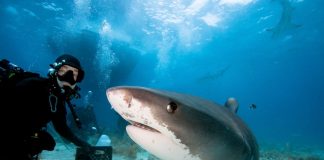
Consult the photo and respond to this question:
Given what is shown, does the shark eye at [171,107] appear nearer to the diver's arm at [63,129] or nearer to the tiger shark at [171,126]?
the tiger shark at [171,126]

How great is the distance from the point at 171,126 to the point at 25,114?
6.08 ft

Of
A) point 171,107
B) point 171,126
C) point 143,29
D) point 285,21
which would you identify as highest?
point 285,21

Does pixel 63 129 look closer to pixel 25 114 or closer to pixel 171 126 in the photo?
pixel 25 114

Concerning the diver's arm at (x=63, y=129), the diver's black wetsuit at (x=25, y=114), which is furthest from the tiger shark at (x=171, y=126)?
the diver's arm at (x=63, y=129)

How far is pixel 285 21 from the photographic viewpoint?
29.8 metres

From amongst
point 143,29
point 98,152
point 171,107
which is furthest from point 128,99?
point 143,29

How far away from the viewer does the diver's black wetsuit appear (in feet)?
9.09

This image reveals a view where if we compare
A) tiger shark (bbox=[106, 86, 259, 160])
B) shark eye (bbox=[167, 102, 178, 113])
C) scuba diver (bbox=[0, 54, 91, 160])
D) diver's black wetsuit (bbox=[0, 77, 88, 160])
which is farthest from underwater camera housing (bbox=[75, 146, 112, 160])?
shark eye (bbox=[167, 102, 178, 113])

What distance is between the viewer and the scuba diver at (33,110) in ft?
9.15

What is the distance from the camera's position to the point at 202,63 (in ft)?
163

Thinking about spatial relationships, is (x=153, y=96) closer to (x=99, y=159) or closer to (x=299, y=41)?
(x=99, y=159)

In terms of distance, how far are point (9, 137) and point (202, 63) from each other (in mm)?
47982

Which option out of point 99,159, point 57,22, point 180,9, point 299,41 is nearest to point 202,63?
point 299,41

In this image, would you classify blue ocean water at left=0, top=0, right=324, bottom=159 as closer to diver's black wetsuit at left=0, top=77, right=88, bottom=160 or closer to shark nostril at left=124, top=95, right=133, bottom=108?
diver's black wetsuit at left=0, top=77, right=88, bottom=160
